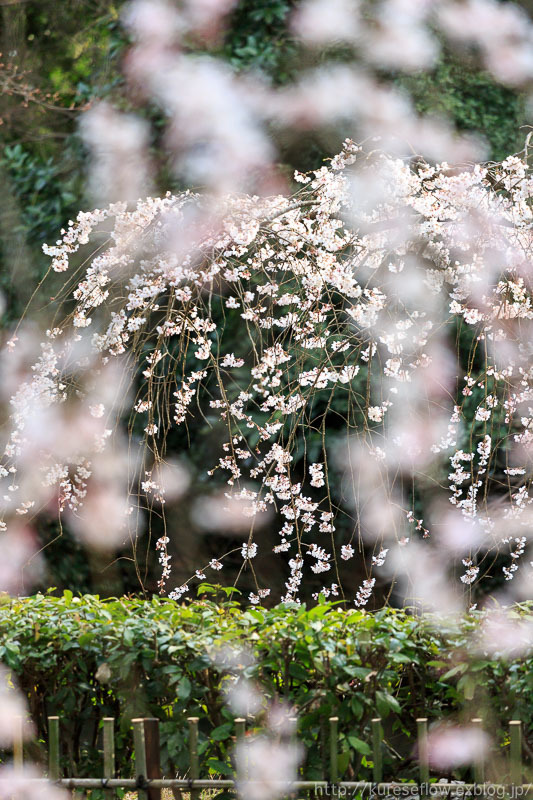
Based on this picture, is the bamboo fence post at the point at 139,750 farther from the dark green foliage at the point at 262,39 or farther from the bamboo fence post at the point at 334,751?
the dark green foliage at the point at 262,39

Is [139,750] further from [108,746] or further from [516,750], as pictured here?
[516,750]

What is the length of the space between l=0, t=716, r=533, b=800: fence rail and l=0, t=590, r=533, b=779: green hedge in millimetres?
51

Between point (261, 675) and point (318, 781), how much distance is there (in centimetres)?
18

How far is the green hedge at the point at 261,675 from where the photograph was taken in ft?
4.55

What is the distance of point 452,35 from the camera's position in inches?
160

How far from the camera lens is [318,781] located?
1352 mm

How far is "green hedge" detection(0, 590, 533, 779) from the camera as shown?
1387 mm

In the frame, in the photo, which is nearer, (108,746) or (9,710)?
(108,746)

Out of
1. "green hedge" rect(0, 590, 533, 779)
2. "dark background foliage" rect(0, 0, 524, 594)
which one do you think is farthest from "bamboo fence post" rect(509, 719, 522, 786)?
"dark background foliage" rect(0, 0, 524, 594)

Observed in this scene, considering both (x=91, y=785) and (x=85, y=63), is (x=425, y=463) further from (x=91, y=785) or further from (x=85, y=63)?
(x=85, y=63)

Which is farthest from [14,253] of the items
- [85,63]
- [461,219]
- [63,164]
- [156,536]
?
[461,219]

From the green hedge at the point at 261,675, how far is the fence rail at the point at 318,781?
0.17 feet

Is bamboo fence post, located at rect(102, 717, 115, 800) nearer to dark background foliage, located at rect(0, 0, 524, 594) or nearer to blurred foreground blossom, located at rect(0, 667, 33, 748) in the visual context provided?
blurred foreground blossom, located at rect(0, 667, 33, 748)

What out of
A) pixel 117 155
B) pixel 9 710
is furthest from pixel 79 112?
pixel 9 710
